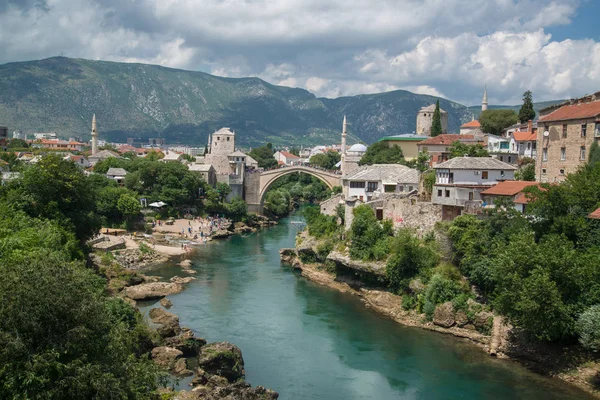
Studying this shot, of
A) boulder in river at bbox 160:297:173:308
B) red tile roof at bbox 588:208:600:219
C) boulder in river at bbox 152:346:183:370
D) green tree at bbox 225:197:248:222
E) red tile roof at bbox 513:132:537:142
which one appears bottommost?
boulder in river at bbox 152:346:183:370

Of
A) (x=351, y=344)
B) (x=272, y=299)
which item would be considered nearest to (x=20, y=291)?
(x=351, y=344)

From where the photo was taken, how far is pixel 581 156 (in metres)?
29.4

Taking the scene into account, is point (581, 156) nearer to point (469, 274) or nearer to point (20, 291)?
point (469, 274)

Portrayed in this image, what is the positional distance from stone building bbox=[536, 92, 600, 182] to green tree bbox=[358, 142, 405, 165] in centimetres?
1750

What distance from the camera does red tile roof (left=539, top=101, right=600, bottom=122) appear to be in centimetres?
2909

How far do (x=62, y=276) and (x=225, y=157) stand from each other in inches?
2018

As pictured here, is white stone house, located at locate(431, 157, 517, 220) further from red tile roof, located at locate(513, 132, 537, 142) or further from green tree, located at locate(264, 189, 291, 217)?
green tree, located at locate(264, 189, 291, 217)

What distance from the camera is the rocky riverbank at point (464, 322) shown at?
1988 centimetres

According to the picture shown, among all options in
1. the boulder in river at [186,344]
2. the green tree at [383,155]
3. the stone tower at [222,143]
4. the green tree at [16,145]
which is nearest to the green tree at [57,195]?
the boulder in river at [186,344]

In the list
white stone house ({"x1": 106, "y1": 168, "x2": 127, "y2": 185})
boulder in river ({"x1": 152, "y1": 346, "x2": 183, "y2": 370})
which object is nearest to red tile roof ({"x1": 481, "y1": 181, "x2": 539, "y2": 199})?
boulder in river ({"x1": 152, "y1": 346, "x2": 183, "y2": 370})

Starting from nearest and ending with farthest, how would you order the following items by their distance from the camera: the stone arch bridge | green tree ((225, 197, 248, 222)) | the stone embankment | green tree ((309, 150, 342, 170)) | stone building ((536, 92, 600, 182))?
the stone embankment, stone building ((536, 92, 600, 182)), green tree ((225, 197, 248, 222)), the stone arch bridge, green tree ((309, 150, 342, 170))

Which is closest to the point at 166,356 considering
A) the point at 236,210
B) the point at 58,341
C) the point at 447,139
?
the point at 58,341

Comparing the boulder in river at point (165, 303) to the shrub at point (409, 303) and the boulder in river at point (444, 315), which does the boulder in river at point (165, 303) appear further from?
the boulder in river at point (444, 315)

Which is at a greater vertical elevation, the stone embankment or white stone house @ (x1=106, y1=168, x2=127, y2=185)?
white stone house @ (x1=106, y1=168, x2=127, y2=185)
